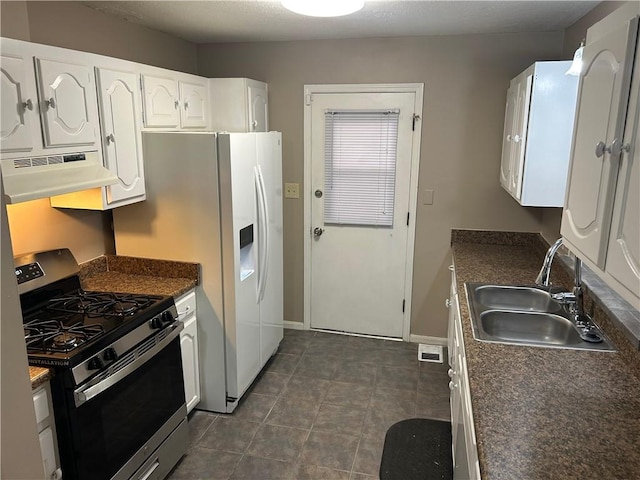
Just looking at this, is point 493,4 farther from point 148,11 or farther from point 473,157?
point 148,11

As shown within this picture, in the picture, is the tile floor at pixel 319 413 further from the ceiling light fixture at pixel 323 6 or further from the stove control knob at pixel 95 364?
the ceiling light fixture at pixel 323 6

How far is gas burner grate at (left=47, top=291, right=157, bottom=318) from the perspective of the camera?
224 centimetres

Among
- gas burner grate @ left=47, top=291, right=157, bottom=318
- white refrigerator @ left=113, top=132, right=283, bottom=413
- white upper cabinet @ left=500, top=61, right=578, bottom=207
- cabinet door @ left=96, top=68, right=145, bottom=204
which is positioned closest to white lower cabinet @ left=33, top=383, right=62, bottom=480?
gas burner grate @ left=47, top=291, right=157, bottom=318

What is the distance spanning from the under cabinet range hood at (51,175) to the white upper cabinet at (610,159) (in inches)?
77.3

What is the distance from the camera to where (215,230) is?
109 inches

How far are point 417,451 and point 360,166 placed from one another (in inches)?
83.7

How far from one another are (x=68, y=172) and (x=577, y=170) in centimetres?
205

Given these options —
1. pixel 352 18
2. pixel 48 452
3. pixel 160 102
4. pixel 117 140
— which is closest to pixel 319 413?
pixel 48 452

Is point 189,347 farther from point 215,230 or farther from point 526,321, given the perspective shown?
point 526,321

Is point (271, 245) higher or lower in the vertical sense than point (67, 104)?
lower

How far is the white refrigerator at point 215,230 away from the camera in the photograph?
2725mm

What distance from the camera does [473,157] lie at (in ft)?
11.8

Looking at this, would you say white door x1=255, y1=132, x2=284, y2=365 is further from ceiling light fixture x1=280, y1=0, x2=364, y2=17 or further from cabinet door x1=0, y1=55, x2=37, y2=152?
cabinet door x1=0, y1=55, x2=37, y2=152

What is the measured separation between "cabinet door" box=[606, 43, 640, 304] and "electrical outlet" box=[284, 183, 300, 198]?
2.88 m
